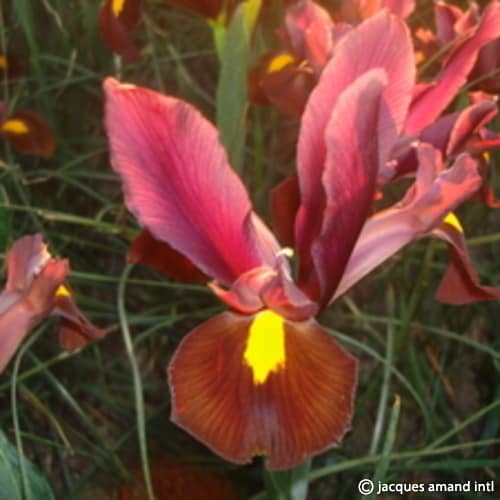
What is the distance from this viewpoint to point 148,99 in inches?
20.7

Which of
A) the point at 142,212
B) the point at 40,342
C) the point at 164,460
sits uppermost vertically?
the point at 142,212

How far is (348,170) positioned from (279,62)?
1.53ft

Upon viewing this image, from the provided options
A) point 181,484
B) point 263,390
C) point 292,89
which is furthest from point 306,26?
point 181,484

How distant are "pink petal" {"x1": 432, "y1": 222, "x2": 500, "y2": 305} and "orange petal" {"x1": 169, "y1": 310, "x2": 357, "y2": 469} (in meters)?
0.15

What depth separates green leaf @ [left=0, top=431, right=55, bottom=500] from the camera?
638 millimetres

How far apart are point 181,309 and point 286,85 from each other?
1.25 feet

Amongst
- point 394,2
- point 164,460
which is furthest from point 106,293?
point 394,2

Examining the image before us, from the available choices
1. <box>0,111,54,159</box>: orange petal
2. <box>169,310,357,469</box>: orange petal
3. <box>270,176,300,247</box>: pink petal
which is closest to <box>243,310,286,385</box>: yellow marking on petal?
<box>169,310,357,469</box>: orange petal

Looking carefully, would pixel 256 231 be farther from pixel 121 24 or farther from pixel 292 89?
pixel 121 24

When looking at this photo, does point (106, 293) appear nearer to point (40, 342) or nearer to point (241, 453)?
point (40, 342)

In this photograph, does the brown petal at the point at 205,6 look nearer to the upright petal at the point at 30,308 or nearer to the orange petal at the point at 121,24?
the orange petal at the point at 121,24

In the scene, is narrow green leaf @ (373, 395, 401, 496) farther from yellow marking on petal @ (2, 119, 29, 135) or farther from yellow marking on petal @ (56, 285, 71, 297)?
yellow marking on petal @ (2, 119, 29, 135)

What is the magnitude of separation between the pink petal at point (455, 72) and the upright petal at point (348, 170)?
137 millimetres

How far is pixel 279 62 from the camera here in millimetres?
979
